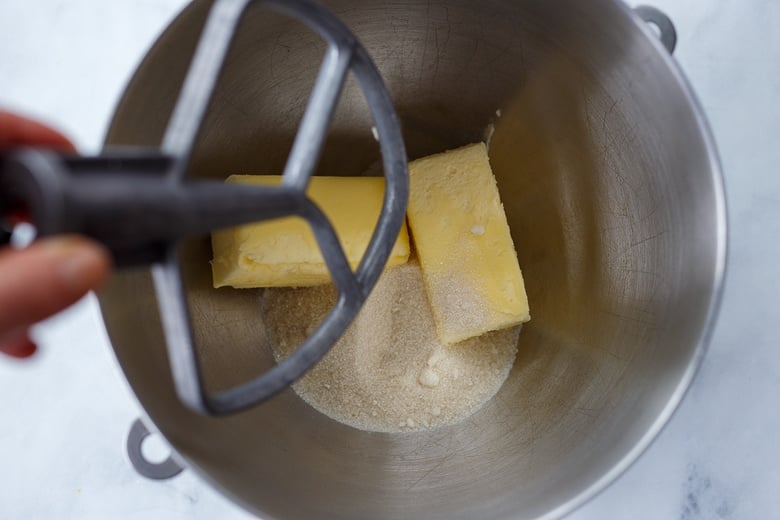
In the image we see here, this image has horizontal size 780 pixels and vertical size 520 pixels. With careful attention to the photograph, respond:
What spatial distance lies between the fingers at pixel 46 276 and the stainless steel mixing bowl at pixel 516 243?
0.25 m

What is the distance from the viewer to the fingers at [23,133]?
2.14ft

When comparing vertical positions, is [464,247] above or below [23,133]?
below

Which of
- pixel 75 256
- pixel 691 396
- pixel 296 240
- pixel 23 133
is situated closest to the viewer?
pixel 75 256

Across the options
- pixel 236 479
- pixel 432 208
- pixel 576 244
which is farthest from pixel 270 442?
pixel 576 244

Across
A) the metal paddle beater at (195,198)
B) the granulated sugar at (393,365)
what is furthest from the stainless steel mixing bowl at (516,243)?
the metal paddle beater at (195,198)

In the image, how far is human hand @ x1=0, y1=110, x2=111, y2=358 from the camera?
451mm

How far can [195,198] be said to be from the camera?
48cm

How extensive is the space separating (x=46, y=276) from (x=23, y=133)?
26 cm

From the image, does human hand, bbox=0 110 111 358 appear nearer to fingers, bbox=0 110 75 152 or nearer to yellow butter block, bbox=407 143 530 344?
fingers, bbox=0 110 75 152

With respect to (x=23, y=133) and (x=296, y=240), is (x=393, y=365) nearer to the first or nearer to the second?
(x=296, y=240)

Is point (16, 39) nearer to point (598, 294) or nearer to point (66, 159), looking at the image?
point (66, 159)

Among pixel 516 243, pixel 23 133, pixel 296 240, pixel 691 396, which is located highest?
pixel 23 133

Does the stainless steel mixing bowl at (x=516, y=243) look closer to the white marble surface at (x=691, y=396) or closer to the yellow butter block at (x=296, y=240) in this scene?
the yellow butter block at (x=296, y=240)

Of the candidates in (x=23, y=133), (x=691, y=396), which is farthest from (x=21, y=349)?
(x=691, y=396)
